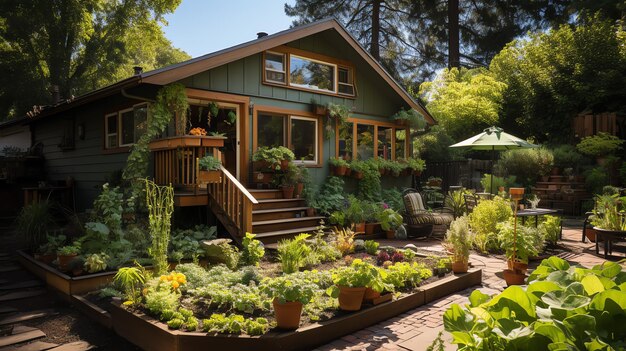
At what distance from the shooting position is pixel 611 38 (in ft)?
44.4

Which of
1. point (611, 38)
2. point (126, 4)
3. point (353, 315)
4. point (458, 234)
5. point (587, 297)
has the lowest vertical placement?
point (353, 315)

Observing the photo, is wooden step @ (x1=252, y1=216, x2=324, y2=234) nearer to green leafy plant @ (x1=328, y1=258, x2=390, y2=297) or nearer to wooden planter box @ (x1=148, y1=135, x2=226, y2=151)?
wooden planter box @ (x1=148, y1=135, x2=226, y2=151)

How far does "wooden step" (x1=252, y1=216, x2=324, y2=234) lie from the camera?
695 cm

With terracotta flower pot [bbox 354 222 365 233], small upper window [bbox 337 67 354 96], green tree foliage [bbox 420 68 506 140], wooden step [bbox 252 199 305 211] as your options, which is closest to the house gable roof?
small upper window [bbox 337 67 354 96]

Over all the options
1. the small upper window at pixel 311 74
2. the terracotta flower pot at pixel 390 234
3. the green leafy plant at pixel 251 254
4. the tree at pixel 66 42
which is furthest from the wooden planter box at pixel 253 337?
the tree at pixel 66 42

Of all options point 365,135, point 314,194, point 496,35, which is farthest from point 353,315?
point 496,35

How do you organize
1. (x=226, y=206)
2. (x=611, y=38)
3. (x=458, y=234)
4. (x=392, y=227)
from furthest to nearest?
1. (x=611, y=38)
2. (x=392, y=227)
3. (x=226, y=206)
4. (x=458, y=234)

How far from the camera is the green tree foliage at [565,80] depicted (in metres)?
13.2

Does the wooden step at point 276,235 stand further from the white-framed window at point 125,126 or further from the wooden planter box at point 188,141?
the white-framed window at point 125,126

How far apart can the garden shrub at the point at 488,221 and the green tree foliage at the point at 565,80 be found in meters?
9.10

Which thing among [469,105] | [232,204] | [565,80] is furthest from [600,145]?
[232,204]

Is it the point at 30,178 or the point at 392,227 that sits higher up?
the point at 30,178

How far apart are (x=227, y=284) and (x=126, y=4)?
1868 centimetres

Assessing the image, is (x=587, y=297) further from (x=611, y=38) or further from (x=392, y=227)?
(x=611, y=38)
